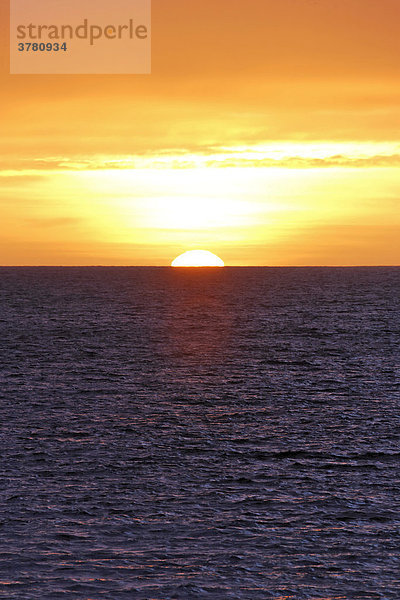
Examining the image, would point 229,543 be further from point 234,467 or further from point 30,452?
point 30,452

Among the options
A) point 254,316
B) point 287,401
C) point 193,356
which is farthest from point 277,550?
point 254,316

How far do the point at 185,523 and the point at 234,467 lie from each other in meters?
7.49

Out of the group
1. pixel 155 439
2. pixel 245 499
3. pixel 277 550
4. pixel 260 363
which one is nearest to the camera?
pixel 277 550

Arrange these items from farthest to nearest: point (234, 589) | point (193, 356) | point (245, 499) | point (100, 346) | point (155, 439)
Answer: point (100, 346)
point (193, 356)
point (155, 439)
point (245, 499)
point (234, 589)

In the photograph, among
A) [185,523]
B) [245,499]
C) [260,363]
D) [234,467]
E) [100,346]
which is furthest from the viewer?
[100,346]

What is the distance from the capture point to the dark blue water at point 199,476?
23375 mm

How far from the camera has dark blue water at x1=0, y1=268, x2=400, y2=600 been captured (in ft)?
76.7

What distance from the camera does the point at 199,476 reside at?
3328 cm

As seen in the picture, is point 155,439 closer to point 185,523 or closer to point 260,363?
point 185,523

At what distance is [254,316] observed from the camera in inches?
5015

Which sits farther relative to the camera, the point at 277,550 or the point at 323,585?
the point at 277,550

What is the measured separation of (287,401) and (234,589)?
2917cm

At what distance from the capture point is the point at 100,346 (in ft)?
272

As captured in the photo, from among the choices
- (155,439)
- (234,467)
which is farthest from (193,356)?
(234,467)
